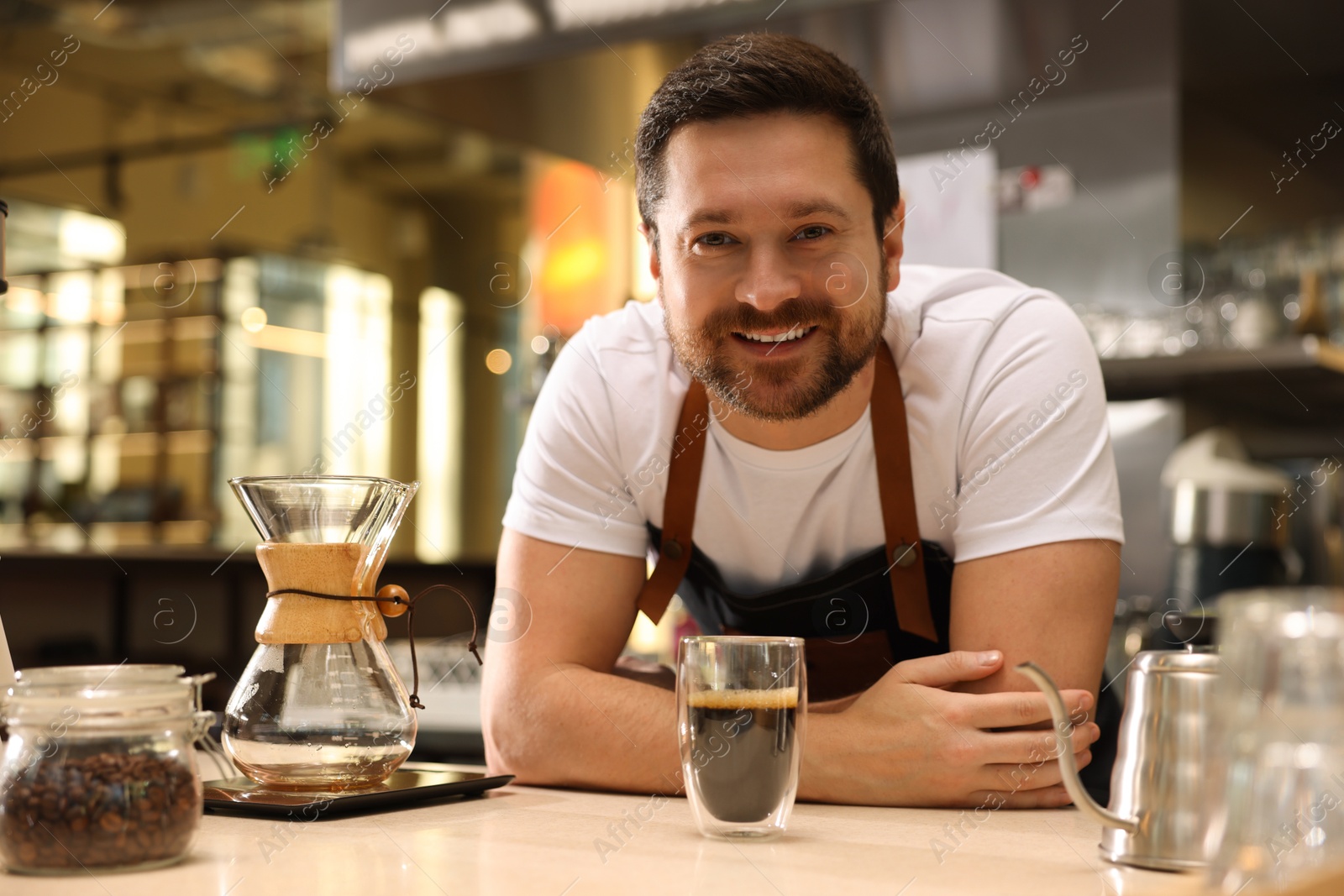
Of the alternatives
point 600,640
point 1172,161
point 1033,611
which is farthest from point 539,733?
point 1172,161

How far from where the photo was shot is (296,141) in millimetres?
7938

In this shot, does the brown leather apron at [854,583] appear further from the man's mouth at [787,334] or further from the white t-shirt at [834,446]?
the man's mouth at [787,334]

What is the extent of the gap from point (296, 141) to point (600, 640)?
7085 mm

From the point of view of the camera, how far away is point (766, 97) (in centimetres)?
147

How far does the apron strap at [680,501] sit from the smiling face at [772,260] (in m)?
0.07

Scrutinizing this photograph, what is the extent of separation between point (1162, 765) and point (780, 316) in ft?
2.40

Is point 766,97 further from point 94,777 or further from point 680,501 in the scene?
point 94,777

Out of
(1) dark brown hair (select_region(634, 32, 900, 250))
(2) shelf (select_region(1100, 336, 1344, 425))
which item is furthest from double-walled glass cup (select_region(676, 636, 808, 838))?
(2) shelf (select_region(1100, 336, 1344, 425))

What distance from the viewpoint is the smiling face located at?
1435mm

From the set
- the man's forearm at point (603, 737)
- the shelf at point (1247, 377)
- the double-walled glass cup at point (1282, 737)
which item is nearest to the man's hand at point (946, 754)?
the man's forearm at point (603, 737)

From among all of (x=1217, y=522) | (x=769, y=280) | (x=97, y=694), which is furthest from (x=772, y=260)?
(x=1217, y=522)

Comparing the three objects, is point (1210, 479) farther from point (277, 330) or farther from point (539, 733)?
point (277, 330)

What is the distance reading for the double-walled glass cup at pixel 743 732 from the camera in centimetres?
96

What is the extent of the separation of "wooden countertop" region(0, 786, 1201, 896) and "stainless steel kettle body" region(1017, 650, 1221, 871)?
0.06ft
